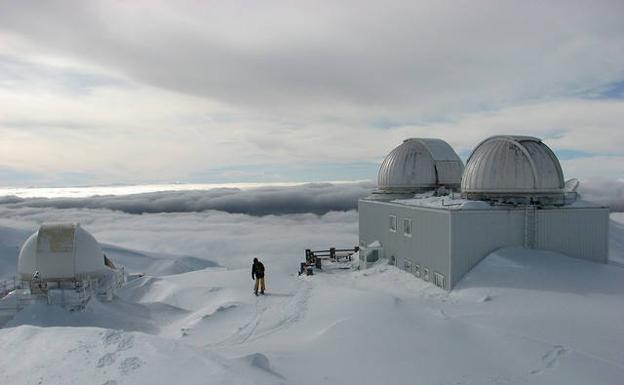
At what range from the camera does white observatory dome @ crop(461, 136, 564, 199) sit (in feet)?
66.0

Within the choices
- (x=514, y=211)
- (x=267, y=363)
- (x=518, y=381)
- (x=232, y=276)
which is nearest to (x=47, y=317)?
(x=232, y=276)

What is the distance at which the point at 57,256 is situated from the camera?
73.4ft

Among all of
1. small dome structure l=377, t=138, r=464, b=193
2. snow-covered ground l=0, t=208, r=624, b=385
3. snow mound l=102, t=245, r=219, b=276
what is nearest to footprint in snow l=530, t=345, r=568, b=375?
snow-covered ground l=0, t=208, r=624, b=385

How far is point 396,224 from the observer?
2447cm

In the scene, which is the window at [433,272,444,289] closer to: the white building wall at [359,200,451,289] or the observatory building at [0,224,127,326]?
the white building wall at [359,200,451,289]

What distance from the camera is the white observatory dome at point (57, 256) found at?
22.2 m

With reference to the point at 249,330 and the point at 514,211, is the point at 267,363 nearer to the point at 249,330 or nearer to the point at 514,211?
the point at 249,330

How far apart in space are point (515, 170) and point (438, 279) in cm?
624

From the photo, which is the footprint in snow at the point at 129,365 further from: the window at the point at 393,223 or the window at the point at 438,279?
the window at the point at 393,223

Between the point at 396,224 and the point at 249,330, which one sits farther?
the point at 396,224

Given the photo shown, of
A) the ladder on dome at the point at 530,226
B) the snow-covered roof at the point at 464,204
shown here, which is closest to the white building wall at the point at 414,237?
the snow-covered roof at the point at 464,204

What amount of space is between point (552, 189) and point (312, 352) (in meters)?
14.7

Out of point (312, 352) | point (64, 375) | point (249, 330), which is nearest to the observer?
point (64, 375)

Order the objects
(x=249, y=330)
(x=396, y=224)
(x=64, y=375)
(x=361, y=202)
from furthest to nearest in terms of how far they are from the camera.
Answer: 1. (x=361, y=202)
2. (x=396, y=224)
3. (x=249, y=330)
4. (x=64, y=375)
